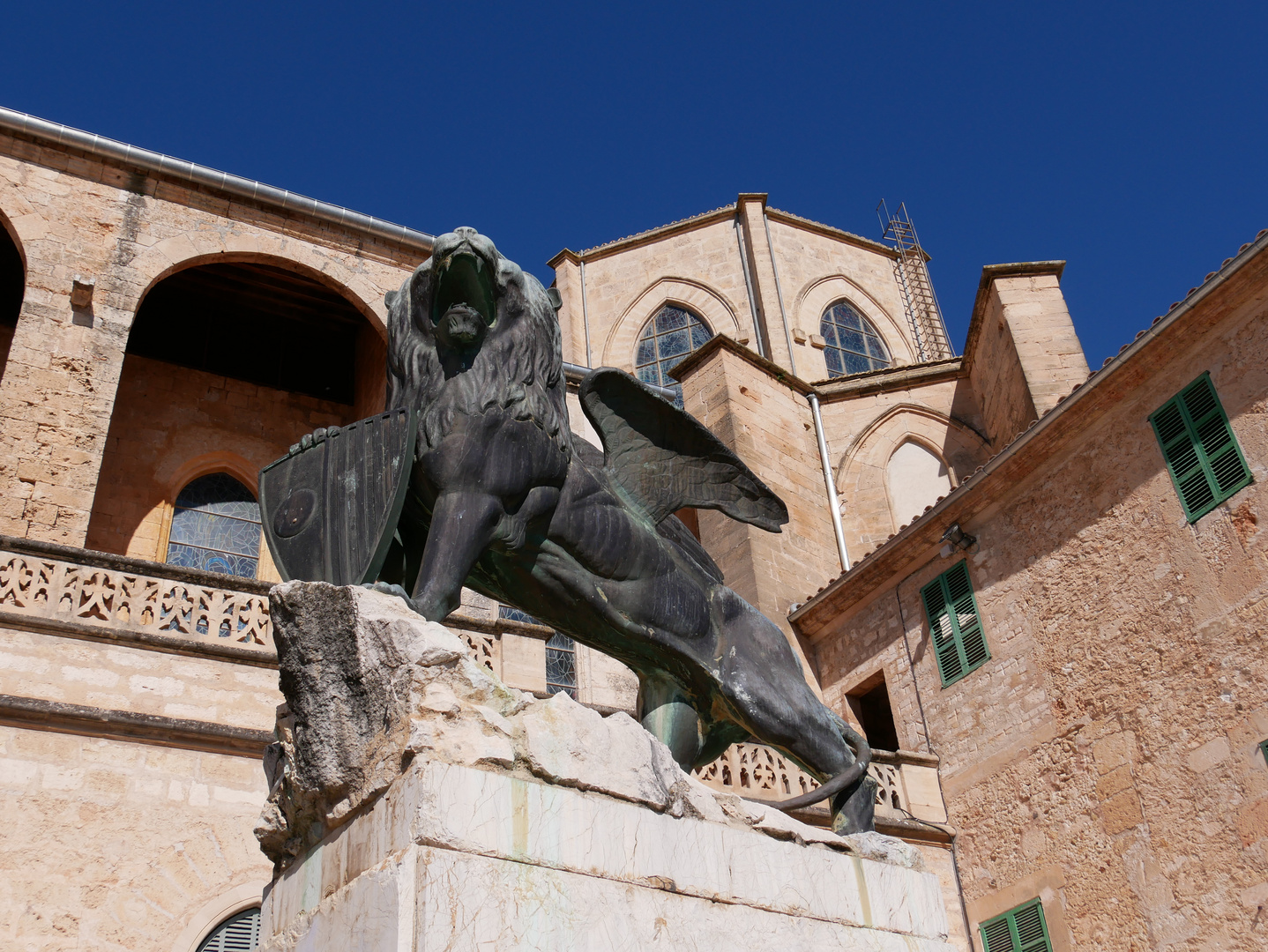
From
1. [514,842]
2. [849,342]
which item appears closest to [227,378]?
[514,842]

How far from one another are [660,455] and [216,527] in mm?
10882

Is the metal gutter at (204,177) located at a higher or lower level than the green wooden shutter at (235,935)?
higher

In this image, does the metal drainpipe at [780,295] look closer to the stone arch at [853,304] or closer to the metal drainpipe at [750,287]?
the stone arch at [853,304]

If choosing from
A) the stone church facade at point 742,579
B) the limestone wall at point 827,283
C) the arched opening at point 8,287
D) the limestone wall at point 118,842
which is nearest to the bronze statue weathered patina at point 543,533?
the limestone wall at point 118,842

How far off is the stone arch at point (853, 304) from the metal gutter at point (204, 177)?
11.9 meters

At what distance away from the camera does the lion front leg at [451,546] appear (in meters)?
3.08

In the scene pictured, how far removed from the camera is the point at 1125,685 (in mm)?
10383

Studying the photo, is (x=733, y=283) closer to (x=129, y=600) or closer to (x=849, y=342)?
(x=849, y=342)

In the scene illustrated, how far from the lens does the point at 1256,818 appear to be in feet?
29.9

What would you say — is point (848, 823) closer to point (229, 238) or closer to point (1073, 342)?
point (229, 238)

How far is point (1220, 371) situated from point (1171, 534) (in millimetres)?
1416

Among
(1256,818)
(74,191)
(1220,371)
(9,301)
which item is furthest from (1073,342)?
(9,301)

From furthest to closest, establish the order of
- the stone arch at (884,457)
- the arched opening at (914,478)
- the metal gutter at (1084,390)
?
the arched opening at (914,478)
the stone arch at (884,457)
the metal gutter at (1084,390)

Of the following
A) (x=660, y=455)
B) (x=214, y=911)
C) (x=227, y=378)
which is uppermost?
(x=227, y=378)
